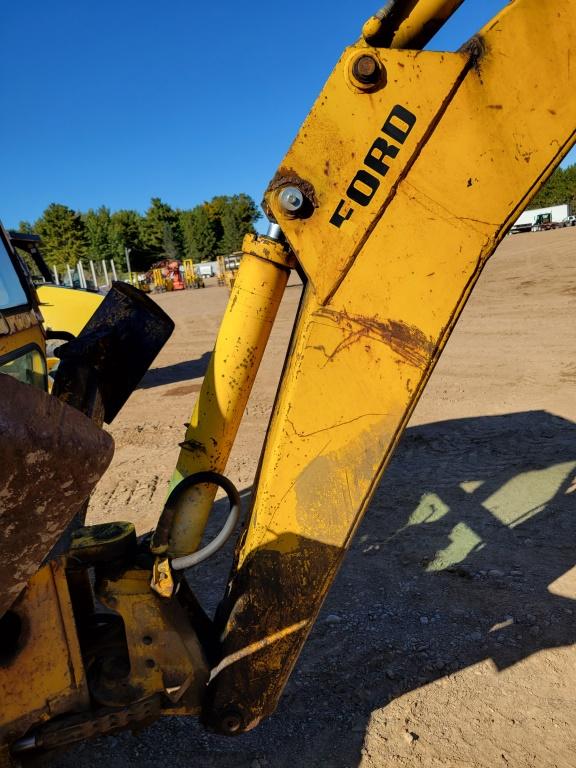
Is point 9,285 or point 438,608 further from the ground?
point 9,285

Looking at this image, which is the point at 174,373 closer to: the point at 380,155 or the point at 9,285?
the point at 9,285

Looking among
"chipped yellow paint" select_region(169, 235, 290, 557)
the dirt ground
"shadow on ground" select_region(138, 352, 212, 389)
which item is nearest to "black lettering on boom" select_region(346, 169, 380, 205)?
"chipped yellow paint" select_region(169, 235, 290, 557)

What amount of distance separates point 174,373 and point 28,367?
30.3 ft

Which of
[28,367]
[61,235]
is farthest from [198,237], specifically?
[28,367]

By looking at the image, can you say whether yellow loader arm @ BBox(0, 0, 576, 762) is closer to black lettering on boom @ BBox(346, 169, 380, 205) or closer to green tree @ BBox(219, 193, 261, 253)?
black lettering on boom @ BBox(346, 169, 380, 205)

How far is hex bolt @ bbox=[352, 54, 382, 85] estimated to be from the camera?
5.26ft

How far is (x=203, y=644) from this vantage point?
2.13m

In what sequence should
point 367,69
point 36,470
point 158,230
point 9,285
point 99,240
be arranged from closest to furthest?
point 36,470 → point 367,69 → point 9,285 → point 99,240 → point 158,230

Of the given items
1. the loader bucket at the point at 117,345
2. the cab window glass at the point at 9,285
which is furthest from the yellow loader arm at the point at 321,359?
the cab window glass at the point at 9,285

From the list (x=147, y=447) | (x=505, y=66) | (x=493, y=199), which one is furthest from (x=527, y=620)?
(x=147, y=447)

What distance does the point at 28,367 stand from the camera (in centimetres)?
250

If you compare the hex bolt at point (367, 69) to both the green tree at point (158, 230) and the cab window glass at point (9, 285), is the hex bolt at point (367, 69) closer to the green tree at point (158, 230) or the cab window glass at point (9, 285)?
the cab window glass at point (9, 285)

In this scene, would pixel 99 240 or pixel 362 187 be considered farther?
pixel 99 240

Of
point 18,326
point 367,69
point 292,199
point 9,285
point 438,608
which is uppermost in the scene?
point 367,69
